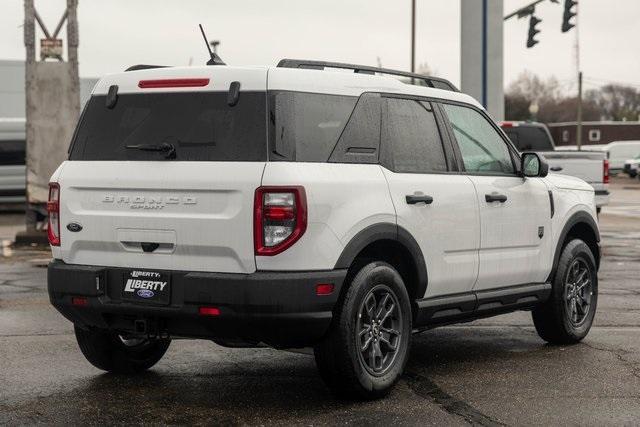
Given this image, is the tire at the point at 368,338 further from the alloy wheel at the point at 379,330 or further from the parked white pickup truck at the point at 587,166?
the parked white pickup truck at the point at 587,166

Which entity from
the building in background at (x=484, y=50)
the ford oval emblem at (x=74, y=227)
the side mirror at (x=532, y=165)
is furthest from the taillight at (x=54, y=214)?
the building in background at (x=484, y=50)

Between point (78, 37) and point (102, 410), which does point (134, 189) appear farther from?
point (78, 37)

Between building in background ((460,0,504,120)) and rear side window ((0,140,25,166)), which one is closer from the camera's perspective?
building in background ((460,0,504,120))

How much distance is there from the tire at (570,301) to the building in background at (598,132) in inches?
3840

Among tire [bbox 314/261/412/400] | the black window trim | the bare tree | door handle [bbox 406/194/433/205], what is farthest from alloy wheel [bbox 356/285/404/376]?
the bare tree

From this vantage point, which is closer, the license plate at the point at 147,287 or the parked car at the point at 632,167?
the license plate at the point at 147,287

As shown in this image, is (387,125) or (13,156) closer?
(387,125)

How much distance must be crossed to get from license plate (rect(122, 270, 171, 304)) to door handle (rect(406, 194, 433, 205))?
152 centimetres

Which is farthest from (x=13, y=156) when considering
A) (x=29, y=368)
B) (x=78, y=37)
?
(x=29, y=368)

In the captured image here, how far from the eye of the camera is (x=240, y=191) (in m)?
5.96

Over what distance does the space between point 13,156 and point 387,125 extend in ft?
78.0

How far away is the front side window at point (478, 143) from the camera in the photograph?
24.7 ft

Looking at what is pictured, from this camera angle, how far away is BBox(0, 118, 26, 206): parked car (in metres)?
29.0

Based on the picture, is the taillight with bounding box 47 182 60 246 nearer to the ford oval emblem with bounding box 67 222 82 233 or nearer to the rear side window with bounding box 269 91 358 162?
the ford oval emblem with bounding box 67 222 82 233
